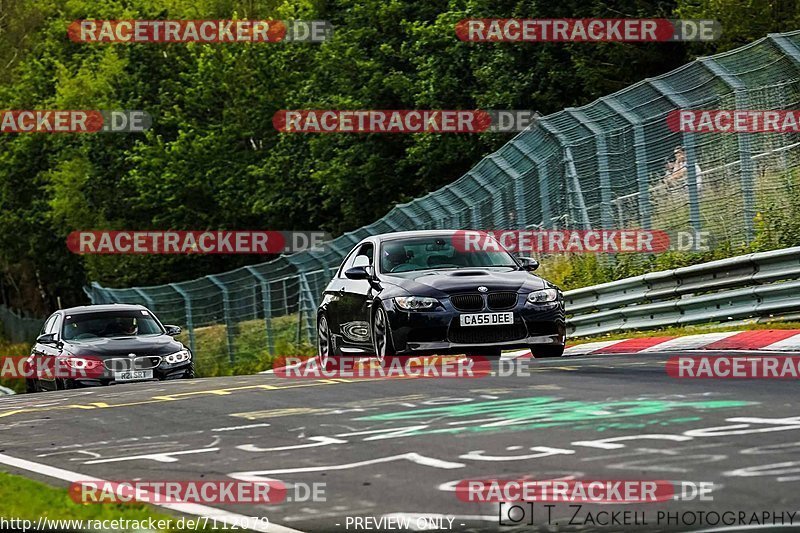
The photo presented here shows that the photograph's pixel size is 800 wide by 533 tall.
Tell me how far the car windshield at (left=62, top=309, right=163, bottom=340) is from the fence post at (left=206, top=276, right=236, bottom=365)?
40.6 feet

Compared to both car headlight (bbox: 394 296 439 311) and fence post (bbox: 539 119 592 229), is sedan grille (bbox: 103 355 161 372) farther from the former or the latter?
fence post (bbox: 539 119 592 229)

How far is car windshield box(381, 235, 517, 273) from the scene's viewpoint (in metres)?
16.5

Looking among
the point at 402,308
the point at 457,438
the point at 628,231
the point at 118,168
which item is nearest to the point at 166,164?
the point at 118,168

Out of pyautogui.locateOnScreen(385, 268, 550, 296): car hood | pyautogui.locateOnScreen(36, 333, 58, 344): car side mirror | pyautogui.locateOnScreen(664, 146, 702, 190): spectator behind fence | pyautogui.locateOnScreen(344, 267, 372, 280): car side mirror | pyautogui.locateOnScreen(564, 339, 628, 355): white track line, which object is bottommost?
pyautogui.locateOnScreen(564, 339, 628, 355): white track line

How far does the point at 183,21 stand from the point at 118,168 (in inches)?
284

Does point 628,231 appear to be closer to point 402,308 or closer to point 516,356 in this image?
point 516,356

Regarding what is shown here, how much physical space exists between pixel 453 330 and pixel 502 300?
1.87 feet

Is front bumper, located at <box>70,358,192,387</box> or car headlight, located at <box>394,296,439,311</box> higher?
car headlight, located at <box>394,296,439,311</box>

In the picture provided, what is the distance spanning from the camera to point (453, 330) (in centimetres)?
1508

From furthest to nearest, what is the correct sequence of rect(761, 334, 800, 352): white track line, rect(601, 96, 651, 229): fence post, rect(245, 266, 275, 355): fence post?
1. rect(245, 266, 275, 355): fence post
2. rect(601, 96, 651, 229): fence post
3. rect(761, 334, 800, 352): white track line

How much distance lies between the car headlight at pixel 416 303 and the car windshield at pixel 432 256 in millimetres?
1087

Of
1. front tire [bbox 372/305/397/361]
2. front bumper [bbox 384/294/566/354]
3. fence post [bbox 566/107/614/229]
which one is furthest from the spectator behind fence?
front tire [bbox 372/305/397/361]

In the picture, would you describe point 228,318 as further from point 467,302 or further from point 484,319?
point 484,319

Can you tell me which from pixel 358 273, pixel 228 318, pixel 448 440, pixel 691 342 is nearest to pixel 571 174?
pixel 691 342
